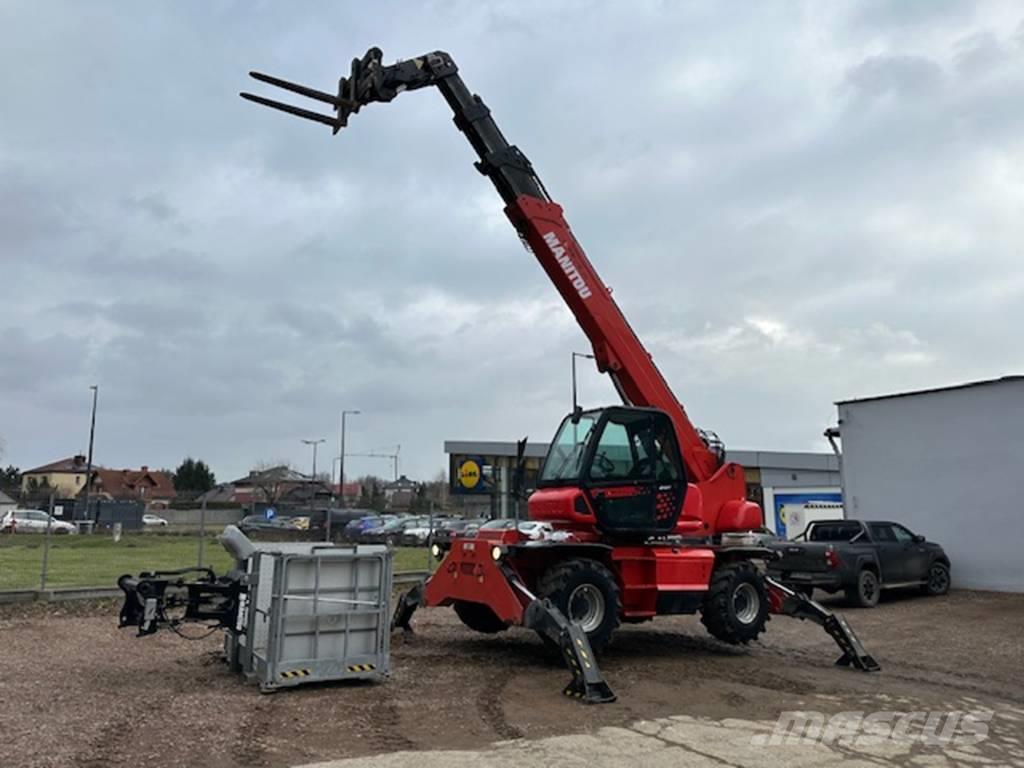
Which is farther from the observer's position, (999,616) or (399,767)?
(999,616)

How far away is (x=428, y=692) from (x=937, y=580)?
14.1m

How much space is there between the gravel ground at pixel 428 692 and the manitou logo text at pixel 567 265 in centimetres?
457

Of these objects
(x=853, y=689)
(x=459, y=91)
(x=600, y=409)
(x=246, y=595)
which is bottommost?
(x=853, y=689)

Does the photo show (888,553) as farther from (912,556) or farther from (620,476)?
(620,476)

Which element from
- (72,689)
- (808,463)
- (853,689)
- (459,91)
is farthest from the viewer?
(808,463)

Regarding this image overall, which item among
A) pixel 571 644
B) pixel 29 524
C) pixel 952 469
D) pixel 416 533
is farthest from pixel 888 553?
pixel 29 524

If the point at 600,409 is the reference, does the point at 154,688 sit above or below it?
below

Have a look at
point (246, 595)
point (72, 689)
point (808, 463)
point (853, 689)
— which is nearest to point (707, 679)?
point (853, 689)

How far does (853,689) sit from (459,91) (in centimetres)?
837

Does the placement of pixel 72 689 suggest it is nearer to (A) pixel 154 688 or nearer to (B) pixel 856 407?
(A) pixel 154 688

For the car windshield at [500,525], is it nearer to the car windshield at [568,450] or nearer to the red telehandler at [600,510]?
the red telehandler at [600,510]

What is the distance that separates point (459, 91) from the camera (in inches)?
447

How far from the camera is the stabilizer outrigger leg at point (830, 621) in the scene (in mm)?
10289

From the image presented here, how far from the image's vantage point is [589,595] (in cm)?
968
